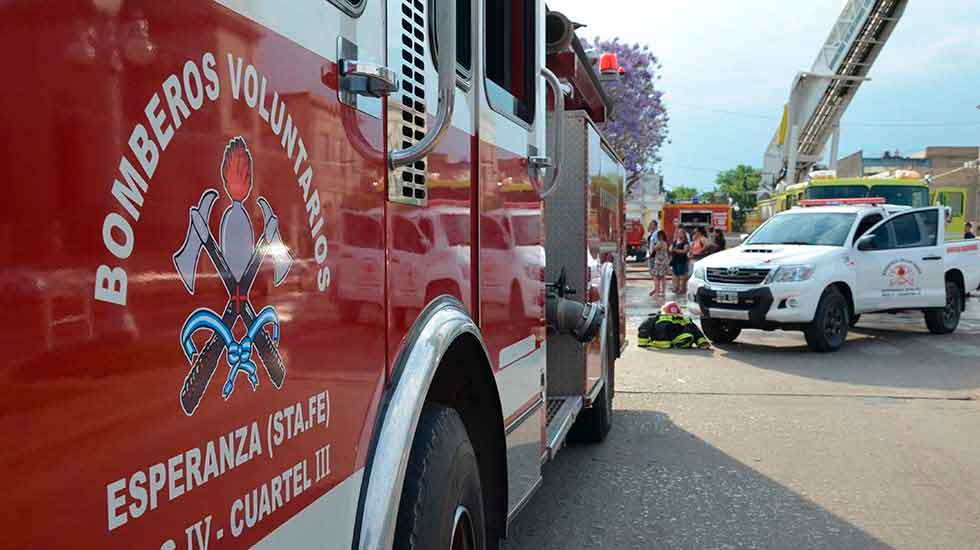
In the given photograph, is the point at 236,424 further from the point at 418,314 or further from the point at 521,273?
the point at 521,273

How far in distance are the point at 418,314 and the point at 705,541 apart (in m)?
2.86

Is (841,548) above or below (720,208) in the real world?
below

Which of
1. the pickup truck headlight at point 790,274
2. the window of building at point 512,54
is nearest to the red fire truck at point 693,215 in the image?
the pickup truck headlight at point 790,274

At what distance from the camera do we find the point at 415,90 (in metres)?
2.24

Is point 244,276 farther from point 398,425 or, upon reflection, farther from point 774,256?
point 774,256

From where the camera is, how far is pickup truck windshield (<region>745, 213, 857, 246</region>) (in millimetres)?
11828

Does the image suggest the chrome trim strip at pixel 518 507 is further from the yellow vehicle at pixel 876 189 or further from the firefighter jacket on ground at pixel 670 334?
the yellow vehicle at pixel 876 189

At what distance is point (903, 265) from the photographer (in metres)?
12.0

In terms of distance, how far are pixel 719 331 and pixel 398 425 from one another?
34.1 ft

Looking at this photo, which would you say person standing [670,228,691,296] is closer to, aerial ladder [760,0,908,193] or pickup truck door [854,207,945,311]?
pickup truck door [854,207,945,311]

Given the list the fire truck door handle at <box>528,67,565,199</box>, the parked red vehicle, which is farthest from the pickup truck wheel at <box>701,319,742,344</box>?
the parked red vehicle

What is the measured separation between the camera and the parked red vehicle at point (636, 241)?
35.2 metres

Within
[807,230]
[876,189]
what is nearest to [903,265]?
[807,230]

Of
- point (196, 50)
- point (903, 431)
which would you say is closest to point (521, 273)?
point (196, 50)
